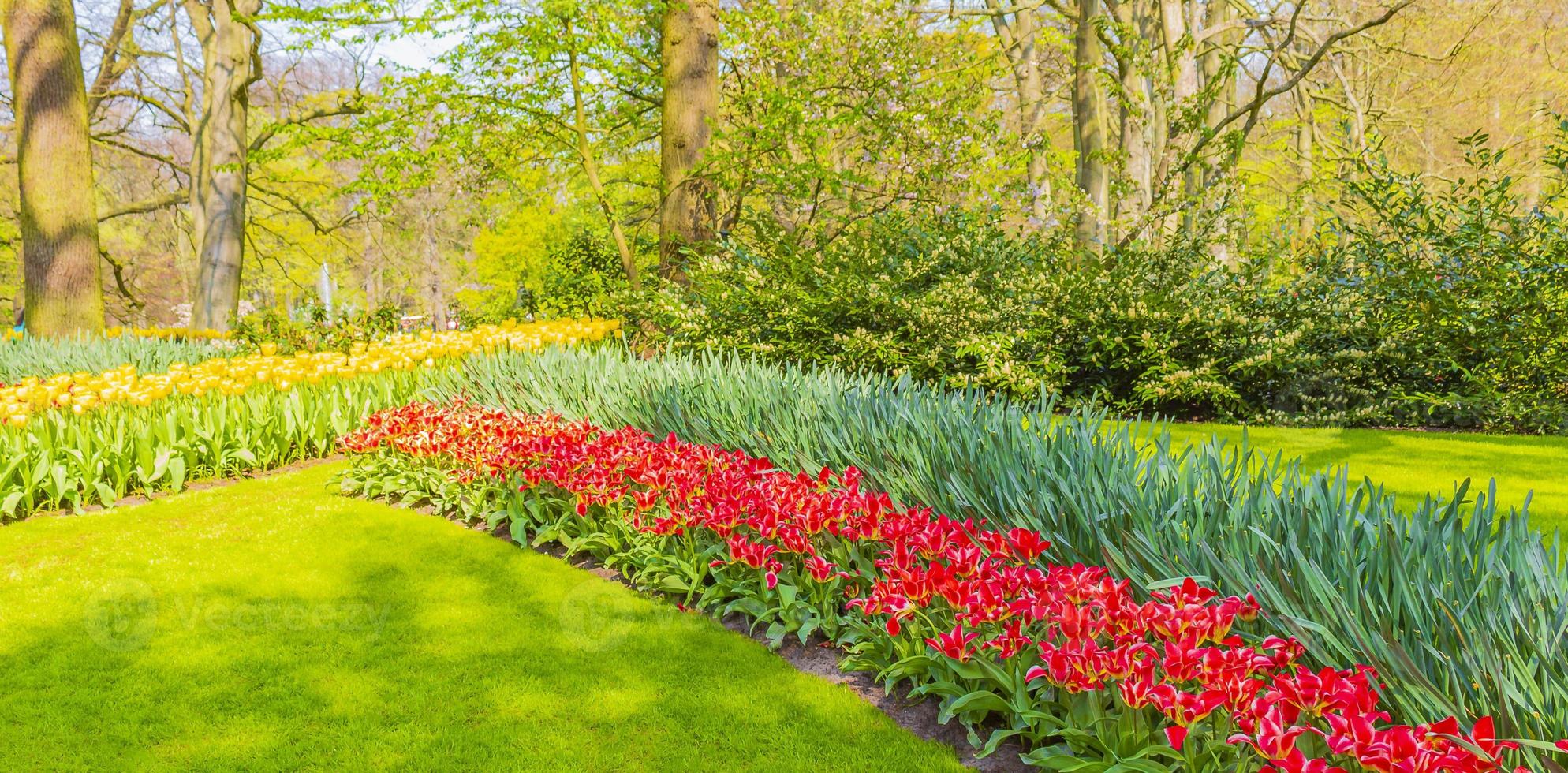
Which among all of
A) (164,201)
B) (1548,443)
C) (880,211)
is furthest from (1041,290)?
(164,201)

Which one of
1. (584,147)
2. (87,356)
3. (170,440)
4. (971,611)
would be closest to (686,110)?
(584,147)

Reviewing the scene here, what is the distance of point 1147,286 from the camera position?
24.9 feet

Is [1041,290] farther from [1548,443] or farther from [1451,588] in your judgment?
[1451,588]

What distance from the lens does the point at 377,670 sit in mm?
3105

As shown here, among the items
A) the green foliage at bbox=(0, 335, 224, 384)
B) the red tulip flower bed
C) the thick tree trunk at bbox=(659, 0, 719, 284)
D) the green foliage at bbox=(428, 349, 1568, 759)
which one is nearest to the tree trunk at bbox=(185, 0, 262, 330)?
the green foliage at bbox=(0, 335, 224, 384)

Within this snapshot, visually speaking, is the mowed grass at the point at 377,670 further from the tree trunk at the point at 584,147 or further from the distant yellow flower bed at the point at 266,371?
the tree trunk at the point at 584,147

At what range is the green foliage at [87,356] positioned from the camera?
7637 millimetres

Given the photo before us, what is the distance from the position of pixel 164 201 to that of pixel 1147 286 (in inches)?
664

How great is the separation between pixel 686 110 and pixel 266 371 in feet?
14.9

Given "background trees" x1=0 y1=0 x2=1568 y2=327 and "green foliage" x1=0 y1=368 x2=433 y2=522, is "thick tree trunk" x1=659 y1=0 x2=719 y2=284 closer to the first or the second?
"background trees" x1=0 y1=0 x2=1568 y2=327

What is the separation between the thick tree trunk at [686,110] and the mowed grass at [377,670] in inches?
207

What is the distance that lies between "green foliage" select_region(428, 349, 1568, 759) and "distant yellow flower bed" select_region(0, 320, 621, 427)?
3607 millimetres

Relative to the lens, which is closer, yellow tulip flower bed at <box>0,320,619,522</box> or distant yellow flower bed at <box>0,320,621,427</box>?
yellow tulip flower bed at <box>0,320,619,522</box>

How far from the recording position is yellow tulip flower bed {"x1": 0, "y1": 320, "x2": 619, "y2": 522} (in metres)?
5.05
